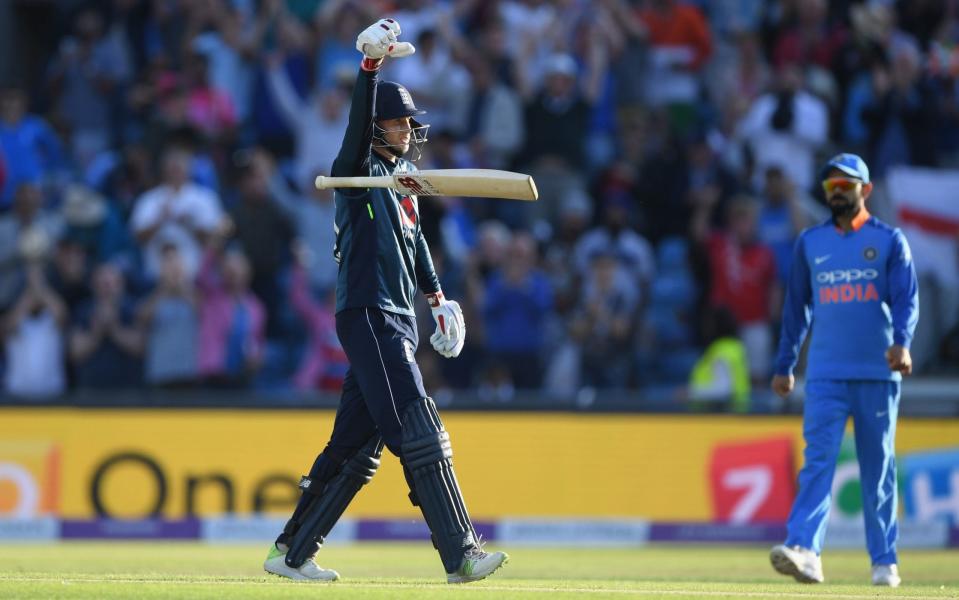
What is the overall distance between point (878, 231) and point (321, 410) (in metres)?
6.18

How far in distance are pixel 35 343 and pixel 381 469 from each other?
10.8 ft

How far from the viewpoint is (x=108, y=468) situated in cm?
1345

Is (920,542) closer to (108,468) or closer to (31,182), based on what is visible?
(108,468)

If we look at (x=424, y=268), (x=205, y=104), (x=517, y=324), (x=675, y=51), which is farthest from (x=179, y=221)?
(x=424, y=268)

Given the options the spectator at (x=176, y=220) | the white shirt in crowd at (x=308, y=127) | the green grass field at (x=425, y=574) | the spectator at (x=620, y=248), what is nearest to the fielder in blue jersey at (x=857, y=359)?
the green grass field at (x=425, y=574)

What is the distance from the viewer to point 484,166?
51.3ft

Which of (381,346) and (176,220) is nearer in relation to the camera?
(381,346)

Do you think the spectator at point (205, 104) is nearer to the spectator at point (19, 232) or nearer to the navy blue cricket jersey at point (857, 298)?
the spectator at point (19, 232)

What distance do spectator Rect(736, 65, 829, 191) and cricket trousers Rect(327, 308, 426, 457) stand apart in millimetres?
9495

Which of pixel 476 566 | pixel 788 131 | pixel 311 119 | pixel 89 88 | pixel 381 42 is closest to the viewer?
pixel 381 42

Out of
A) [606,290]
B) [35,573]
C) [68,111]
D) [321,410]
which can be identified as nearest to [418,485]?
[35,573]

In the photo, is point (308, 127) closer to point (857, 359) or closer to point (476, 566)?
point (857, 359)

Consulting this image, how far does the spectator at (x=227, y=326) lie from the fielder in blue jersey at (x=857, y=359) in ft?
21.8

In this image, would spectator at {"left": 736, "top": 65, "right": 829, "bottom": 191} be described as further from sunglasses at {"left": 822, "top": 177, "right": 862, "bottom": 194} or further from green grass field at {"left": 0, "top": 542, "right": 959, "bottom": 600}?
sunglasses at {"left": 822, "top": 177, "right": 862, "bottom": 194}
